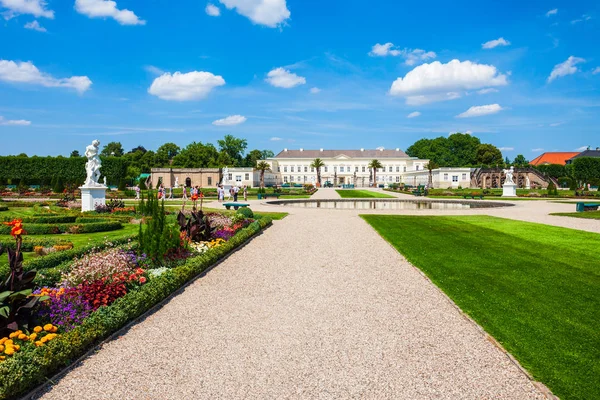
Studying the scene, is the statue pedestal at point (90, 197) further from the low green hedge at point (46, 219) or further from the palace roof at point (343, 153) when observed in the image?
the palace roof at point (343, 153)

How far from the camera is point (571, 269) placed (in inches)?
356

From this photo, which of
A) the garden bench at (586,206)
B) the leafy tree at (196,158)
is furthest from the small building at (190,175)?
the garden bench at (586,206)

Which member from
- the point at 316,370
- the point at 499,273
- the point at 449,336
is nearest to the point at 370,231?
the point at 499,273

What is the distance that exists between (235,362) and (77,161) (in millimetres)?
63761

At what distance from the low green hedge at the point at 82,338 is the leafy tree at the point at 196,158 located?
7814 centimetres

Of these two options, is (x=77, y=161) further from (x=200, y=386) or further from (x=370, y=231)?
(x=200, y=386)

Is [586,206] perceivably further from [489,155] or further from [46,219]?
[489,155]

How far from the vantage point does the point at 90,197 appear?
67.0 ft

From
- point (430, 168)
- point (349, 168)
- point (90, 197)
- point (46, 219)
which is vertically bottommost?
point (46, 219)

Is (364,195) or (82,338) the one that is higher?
(364,195)

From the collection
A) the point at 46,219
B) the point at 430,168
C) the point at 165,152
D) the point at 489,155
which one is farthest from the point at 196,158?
the point at 46,219

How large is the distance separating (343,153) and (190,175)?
42.2 meters

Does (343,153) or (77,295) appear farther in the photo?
(343,153)

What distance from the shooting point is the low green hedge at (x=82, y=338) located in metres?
3.88
